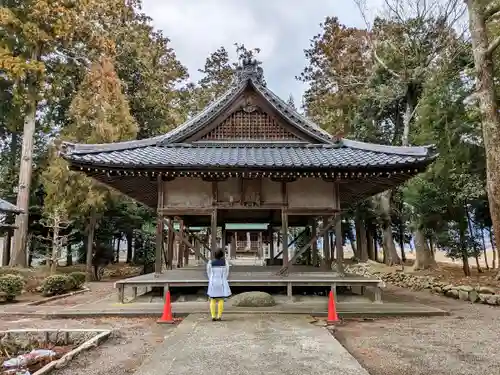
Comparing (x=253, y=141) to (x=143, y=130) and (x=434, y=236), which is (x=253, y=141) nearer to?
(x=434, y=236)

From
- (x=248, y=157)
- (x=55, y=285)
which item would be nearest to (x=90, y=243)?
(x=55, y=285)

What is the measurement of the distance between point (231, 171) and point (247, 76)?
3.75 meters

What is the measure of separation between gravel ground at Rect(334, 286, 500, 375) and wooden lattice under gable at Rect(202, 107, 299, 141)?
635 cm

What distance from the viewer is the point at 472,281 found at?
15.0 metres

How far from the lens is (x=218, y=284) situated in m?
7.62

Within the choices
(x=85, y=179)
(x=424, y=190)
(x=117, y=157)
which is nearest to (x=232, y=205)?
(x=117, y=157)

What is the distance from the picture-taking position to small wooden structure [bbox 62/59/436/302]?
31.9 ft

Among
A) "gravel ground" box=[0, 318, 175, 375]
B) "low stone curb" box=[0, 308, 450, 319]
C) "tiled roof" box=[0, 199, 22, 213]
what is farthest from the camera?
"tiled roof" box=[0, 199, 22, 213]

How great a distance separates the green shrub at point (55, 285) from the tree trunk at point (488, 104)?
15765 mm

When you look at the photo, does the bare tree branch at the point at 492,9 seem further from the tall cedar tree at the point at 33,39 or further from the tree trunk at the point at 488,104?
the tall cedar tree at the point at 33,39

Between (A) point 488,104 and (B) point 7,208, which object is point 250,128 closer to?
(A) point 488,104

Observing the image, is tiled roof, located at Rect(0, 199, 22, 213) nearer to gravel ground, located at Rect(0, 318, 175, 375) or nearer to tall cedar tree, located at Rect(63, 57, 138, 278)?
tall cedar tree, located at Rect(63, 57, 138, 278)

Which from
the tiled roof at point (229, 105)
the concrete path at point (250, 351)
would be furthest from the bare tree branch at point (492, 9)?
the concrete path at point (250, 351)

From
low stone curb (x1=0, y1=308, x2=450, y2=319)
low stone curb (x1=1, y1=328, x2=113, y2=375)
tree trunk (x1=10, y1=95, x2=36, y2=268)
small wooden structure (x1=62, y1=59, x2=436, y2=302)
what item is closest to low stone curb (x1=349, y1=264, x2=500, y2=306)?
low stone curb (x1=0, y1=308, x2=450, y2=319)
